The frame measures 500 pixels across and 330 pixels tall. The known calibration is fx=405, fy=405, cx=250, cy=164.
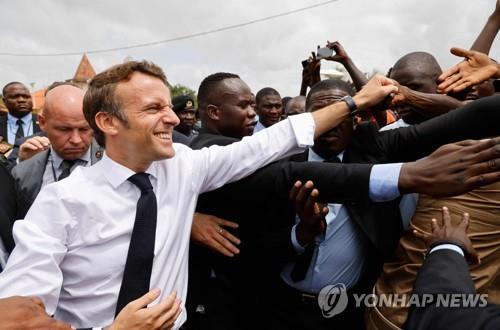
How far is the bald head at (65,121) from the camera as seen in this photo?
254 centimetres

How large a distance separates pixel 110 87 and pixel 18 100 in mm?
6126

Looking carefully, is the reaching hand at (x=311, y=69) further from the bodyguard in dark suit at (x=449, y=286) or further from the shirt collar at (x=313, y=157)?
the bodyguard in dark suit at (x=449, y=286)

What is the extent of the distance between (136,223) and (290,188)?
0.70m

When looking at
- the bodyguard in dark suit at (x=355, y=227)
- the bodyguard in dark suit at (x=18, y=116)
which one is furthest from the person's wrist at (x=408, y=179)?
the bodyguard in dark suit at (x=18, y=116)

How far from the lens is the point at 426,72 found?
257cm

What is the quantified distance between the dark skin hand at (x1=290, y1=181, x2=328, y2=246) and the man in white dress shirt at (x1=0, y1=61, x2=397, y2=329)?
218mm

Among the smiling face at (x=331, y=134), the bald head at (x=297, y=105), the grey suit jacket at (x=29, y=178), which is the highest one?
the bald head at (x=297, y=105)

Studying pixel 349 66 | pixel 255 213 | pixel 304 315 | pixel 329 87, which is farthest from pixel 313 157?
pixel 349 66

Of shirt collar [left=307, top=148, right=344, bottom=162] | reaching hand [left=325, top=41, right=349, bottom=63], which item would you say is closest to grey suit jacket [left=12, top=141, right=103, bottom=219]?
shirt collar [left=307, top=148, right=344, bottom=162]

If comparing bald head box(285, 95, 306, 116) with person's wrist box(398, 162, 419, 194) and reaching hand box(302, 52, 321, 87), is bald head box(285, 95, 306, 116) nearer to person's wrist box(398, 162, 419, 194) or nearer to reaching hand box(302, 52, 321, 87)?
reaching hand box(302, 52, 321, 87)

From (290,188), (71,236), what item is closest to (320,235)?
(290,188)

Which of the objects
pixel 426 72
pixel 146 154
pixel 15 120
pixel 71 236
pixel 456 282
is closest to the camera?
pixel 456 282

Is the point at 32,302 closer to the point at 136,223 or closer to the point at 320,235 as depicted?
the point at 136,223

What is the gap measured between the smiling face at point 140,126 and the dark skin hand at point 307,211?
0.59m
